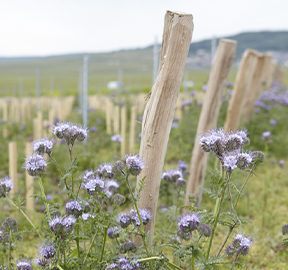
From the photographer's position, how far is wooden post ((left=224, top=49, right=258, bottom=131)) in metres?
5.59

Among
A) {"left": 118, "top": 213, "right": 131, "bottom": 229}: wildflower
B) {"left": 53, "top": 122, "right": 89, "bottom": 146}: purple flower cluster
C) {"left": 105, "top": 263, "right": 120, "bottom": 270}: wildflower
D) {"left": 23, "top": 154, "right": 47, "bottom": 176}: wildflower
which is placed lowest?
{"left": 105, "top": 263, "right": 120, "bottom": 270}: wildflower

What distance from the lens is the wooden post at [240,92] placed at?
5.59m

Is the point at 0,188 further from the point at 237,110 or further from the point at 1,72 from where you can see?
the point at 1,72

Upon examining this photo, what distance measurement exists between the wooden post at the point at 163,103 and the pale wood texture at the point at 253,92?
6018 millimetres

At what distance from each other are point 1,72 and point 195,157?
135132 mm

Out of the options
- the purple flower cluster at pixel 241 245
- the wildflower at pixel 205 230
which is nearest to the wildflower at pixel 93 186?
the wildflower at pixel 205 230

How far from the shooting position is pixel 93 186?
6.83 feet

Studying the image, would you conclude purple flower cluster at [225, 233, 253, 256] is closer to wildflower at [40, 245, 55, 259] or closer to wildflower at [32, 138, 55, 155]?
wildflower at [40, 245, 55, 259]

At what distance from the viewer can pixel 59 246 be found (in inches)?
78.1

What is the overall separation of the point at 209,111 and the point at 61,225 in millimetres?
2640

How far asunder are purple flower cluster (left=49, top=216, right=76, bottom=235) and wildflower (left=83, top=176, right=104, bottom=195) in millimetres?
191

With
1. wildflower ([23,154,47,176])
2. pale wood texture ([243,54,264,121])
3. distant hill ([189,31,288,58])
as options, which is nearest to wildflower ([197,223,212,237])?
wildflower ([23,154,47,176])

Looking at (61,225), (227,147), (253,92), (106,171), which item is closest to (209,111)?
(106,171)

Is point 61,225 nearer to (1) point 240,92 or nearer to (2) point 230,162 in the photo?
(2) point 230,162
